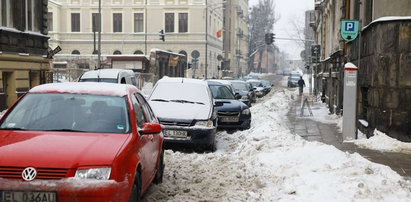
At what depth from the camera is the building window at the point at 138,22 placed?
68.2m

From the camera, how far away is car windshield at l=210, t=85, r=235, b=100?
57.3ft

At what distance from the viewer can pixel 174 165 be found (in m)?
9.48

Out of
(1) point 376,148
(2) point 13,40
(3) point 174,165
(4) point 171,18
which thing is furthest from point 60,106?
(4) point 171,18

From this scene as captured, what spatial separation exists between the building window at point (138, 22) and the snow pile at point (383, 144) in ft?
192

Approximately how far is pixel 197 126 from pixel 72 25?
61046 millimetres

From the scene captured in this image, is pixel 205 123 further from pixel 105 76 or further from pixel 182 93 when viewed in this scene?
pixel 105 76

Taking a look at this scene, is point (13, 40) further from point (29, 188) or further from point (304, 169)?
point (29, 188)

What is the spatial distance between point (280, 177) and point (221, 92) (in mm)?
9857

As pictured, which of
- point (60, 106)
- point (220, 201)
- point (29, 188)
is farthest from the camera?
point (220, 201)

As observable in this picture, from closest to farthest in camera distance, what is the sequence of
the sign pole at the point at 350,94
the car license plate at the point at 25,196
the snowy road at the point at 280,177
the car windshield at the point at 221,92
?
the car license plate at the point at 25,196 < the snowy road at the point at 280,177 < the sign pole at the point at 350,94 < the car windshield at the point at 221,92

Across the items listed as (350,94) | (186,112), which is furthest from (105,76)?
(350,94)

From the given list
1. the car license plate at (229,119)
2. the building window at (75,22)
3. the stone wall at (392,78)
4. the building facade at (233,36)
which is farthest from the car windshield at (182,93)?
the building facade at (233,36)

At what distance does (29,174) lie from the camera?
186 inches

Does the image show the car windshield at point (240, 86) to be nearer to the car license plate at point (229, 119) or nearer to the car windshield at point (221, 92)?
the car windshield at point (221, 92)
